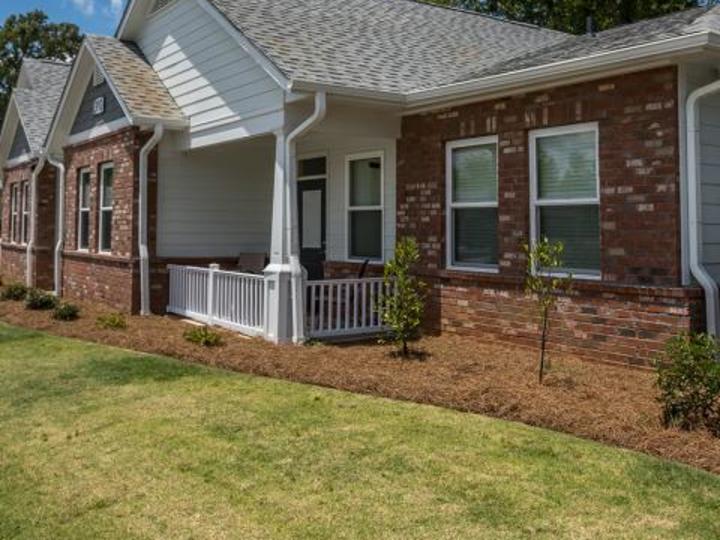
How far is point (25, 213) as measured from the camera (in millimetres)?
20719

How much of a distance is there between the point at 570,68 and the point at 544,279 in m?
2.37

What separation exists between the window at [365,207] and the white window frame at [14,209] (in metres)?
13.7

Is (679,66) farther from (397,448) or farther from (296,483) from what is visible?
(296,483)

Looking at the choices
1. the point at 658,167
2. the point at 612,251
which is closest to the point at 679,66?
the point at 658,167

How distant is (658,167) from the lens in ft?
24.8

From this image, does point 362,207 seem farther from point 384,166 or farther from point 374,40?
point 374,40

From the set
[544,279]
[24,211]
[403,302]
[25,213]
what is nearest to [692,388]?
[544,279]

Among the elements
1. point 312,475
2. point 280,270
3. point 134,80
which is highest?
point 134,80

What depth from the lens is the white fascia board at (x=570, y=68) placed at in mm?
6871

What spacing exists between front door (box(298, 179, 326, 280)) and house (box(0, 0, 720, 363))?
38 millimetres

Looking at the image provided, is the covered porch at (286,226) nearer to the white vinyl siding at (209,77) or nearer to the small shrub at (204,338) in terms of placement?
the white vinyl siding at (209,77)

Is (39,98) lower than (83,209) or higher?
higher

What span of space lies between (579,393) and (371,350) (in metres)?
3.19

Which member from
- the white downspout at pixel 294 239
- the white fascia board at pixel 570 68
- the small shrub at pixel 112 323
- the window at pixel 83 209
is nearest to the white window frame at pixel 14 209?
the window at pixel 83 209
